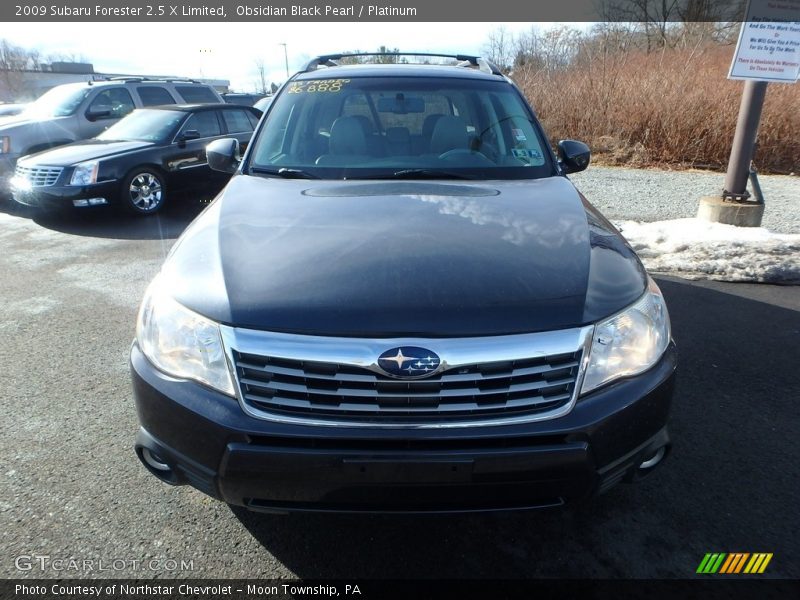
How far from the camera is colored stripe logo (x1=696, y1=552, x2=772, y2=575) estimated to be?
6.82ft

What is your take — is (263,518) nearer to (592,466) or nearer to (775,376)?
(592,466)

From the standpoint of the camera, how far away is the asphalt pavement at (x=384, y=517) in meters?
2.10

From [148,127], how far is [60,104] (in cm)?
310

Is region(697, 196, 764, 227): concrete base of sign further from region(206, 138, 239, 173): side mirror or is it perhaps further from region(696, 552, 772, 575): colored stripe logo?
region(206, 138, 239, 173): side mirror

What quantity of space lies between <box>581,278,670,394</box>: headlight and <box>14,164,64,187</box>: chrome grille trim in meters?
7.63

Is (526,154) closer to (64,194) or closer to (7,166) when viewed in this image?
(64,194)

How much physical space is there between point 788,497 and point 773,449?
1.23ft

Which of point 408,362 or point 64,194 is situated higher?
point 408,362

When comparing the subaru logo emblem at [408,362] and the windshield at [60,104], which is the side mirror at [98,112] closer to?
the windshield at [60,104]

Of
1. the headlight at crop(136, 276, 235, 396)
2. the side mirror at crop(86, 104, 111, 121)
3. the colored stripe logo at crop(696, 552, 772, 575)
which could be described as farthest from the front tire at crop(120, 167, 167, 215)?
the colored stripe logo at crop(696, 552, 772, 575)

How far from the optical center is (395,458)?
168 cm

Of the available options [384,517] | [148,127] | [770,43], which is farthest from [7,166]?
[770,43]

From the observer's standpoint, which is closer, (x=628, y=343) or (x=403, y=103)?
(x=628, y=343)

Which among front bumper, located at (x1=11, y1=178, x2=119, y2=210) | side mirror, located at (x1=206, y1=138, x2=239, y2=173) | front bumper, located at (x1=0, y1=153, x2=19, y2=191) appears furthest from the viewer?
front bumper, located at (x1=0, y1=153, x2=19, y2=191)
